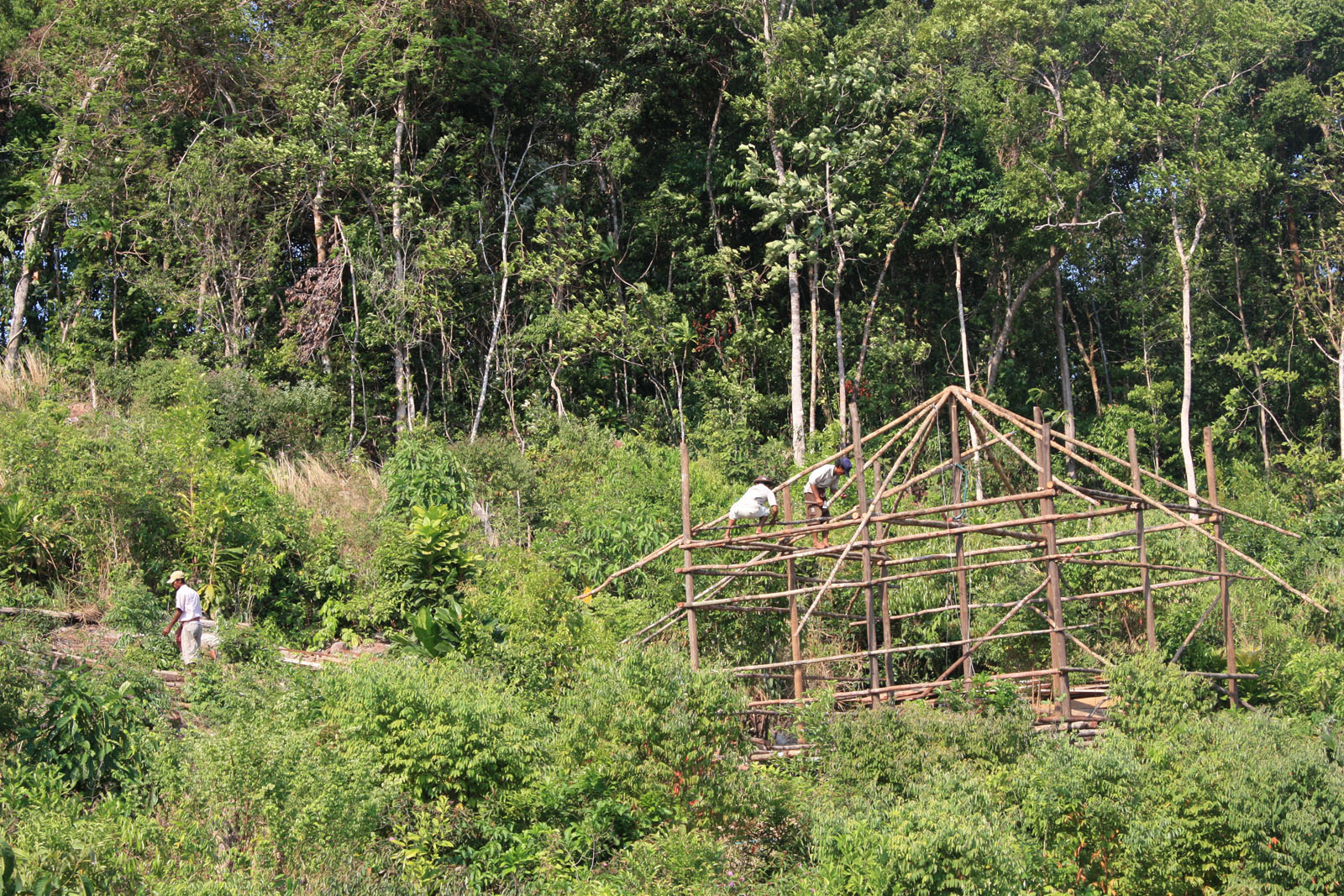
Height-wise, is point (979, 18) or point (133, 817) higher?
point (979, 18)

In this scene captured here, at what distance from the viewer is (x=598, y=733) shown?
28.4 ft

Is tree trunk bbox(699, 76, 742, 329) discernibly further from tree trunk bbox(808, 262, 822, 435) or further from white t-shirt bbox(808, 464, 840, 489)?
white t-shirt bbox(808, 464, 840, 489)

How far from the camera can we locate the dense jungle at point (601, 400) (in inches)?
310

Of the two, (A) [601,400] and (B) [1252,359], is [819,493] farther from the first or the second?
(B) [1252,359]

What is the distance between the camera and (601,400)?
20406 mm

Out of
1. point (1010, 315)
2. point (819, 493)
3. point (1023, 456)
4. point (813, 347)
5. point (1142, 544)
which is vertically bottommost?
point (1142, 544)

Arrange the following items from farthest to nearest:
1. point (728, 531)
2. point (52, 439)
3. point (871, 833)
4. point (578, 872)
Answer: point (52, 439)
point (728, 531)
point (578, 872)
point (871, 833)

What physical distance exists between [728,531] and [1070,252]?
12228 millimetres

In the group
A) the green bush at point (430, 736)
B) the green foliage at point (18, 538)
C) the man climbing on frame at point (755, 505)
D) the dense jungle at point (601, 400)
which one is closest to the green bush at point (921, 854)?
the dense jungle at point (601, 400)

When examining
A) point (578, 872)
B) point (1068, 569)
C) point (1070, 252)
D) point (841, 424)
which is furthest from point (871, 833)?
point (1070, 252)

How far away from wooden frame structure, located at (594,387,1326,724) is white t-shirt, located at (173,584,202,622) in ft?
13.7

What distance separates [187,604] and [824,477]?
622 centimetres

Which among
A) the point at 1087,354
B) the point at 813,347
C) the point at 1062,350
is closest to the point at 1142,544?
the point at 813,347

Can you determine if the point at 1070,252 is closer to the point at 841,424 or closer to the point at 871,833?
the point at 841,424
